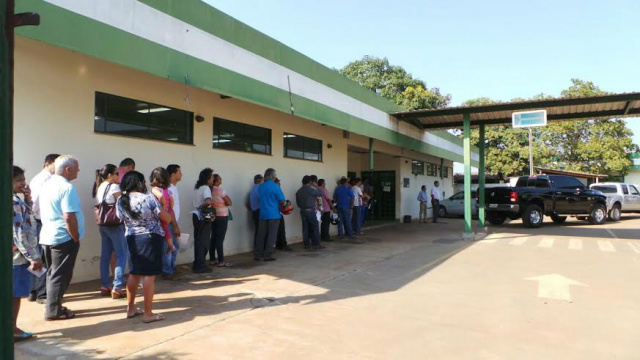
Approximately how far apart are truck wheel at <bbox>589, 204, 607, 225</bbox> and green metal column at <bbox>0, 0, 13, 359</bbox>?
19.4 metres

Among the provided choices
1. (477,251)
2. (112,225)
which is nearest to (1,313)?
(112,225)

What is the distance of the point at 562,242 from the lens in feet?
37.9

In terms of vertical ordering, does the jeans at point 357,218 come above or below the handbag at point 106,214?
below

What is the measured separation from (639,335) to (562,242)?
25.7ft

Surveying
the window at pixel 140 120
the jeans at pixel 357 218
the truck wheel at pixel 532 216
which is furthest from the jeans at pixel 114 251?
the truck wheel at pixel 532 216

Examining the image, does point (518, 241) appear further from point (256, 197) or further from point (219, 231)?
point (219, 231)

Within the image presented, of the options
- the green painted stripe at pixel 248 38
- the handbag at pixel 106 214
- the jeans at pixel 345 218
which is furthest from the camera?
the jeans at pixel 345 218

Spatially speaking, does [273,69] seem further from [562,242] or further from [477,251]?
[562,242]

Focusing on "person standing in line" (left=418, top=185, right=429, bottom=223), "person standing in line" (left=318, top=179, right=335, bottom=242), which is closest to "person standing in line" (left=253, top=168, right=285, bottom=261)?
"person standing in line" (left=318, top=179, right=335, bottom=242)

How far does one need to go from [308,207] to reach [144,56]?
5116mm

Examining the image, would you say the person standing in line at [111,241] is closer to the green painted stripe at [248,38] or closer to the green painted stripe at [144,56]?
the green painted stripe at [144,56]

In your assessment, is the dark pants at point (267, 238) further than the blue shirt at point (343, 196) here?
No

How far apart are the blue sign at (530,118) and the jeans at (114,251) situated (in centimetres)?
1075

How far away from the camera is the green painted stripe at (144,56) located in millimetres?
4699
